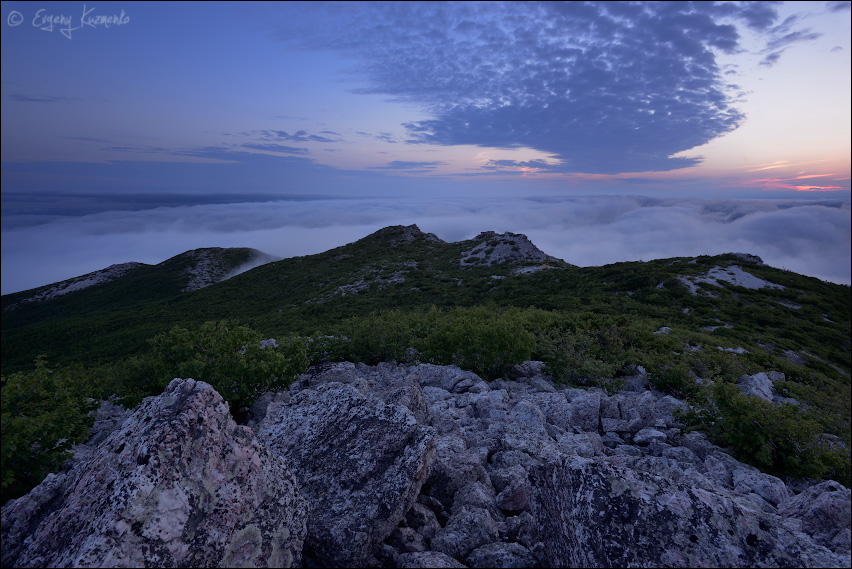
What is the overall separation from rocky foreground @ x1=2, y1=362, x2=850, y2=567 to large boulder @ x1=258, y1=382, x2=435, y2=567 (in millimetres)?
20

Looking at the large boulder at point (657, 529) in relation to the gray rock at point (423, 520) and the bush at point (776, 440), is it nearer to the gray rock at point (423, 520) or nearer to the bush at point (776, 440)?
the gray rock at point (423, 520)

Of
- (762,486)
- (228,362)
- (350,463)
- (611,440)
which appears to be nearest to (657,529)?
(350,463)

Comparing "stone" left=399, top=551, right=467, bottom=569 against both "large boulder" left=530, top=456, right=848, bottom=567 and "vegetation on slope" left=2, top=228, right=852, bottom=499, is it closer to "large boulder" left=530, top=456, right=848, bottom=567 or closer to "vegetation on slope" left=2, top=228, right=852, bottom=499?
"large boulder" left=530, top=456, right=848, bottom=567

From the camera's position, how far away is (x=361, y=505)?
5.60 metres

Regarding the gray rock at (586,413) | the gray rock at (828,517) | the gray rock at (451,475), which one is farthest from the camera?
the gray rock at (586,413)

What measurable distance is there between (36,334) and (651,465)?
9338 centimetres

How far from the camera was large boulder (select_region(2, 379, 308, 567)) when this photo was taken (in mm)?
4156

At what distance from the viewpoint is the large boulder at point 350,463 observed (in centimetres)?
530

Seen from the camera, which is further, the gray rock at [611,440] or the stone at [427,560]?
the gray rock at [611,440]

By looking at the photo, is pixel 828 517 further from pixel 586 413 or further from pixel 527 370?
pixel 527 370

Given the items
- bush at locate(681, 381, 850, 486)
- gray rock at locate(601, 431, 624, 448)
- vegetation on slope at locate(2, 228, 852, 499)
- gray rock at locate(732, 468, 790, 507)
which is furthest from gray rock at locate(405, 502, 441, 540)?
bush at locate(681, 381, 850, 486)

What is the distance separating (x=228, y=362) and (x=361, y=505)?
6856mm

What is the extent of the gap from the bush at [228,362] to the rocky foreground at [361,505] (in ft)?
12.3

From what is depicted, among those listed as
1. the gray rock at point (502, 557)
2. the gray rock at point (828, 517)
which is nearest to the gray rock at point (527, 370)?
the gray rock at point (828, 517)
